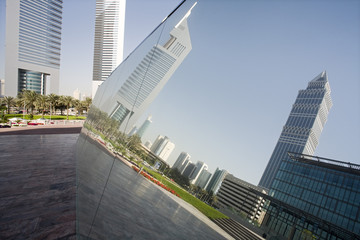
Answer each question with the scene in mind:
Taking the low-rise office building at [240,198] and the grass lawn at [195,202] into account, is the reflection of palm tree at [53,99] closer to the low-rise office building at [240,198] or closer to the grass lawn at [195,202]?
the grass lawn at [195,202]

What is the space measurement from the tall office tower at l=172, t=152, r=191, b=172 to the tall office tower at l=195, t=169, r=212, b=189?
0.52ft

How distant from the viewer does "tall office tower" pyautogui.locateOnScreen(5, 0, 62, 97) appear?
91938mm

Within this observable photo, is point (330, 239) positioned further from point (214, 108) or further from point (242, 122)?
point (214, 108)

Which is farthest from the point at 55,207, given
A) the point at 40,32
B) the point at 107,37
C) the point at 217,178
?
the point at 107,37

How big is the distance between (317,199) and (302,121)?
57 centimetres

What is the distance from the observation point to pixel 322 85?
867 millimetres

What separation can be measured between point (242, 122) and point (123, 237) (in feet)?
5.89

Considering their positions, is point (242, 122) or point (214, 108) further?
point (214, 108)

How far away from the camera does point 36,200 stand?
17.4 ft

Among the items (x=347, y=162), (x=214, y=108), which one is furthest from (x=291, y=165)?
(x=214, y=108)

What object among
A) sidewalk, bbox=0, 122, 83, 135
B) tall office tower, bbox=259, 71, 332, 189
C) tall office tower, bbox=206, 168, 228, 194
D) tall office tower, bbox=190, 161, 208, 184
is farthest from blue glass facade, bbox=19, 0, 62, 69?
tall office tower, bbox=259, 71, 332, 189

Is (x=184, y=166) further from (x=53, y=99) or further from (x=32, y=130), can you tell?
(x=53, y=99)

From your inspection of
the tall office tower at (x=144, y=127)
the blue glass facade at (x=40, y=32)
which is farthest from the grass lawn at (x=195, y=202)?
the blue glass facade at (x=40, y=32)

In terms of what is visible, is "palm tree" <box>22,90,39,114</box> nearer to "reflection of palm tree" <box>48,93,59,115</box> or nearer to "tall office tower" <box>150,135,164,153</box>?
"reflection of palm tree" <box>48,93,59,115</box>
